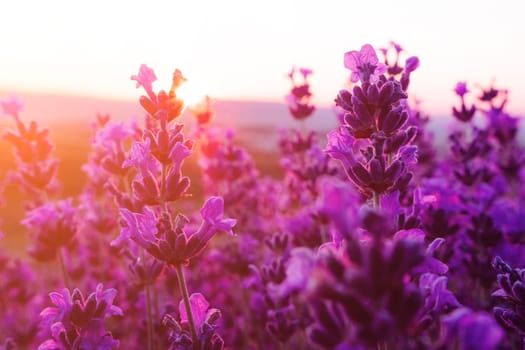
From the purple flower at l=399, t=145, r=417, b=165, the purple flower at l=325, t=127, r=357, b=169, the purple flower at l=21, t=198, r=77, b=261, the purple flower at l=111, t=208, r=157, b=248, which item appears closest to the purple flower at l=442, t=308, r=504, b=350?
the purple flower at l=325, t=127, r=357, b=169

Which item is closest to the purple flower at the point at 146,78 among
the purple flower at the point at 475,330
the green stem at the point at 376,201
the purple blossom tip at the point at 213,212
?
the purple blossom tip at the point at 213,212

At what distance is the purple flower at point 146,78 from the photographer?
305 cm

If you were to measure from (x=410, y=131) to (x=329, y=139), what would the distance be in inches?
16.8

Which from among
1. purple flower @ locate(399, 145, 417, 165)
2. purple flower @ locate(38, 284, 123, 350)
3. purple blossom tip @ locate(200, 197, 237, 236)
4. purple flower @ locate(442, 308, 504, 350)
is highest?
purple flower @ locate(399, 145, 417, 165)

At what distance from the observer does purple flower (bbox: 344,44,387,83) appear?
2656mm

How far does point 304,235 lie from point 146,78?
2.93m

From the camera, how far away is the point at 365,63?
105 inches

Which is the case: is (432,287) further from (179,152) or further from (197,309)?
(179,152)

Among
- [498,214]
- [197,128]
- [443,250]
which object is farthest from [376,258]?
[197,128]

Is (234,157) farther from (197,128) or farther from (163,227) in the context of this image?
(163,227)

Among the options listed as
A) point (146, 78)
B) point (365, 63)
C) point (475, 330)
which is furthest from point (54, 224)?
point (475, 330)

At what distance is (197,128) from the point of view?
7.29 meters

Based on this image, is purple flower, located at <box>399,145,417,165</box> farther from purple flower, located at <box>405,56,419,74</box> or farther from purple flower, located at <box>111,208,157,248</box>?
purple flower, located at <box>111,208,157,248</box>

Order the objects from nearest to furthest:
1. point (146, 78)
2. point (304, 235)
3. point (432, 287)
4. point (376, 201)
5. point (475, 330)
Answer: point (475, 330) → point (432, 287) → point (376, 201) → point (146, 78) → point (304, 235)
